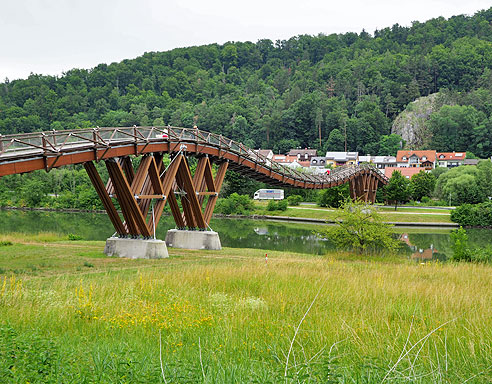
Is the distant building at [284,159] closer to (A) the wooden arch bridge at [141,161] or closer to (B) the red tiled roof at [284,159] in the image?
(B) the red tiled roof at [284,159]

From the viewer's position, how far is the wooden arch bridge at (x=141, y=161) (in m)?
18.9

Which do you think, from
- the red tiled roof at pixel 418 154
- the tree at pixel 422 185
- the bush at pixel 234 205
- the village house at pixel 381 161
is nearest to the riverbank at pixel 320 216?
the bush at pixel 234 205

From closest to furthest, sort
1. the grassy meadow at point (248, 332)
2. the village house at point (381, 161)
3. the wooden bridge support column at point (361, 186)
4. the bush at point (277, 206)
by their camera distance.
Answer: the grassy meadow at point (248, 332) < the wooden bridge support column at point (361, 186) < the bush at point (277, 206) < the village house at point (381, 161)

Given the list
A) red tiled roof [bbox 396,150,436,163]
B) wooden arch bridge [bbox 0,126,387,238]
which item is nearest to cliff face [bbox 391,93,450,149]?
red tiled roof [bbox 396,150,436,163]

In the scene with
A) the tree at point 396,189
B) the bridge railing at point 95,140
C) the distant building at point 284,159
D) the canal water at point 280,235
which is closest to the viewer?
the bridge railing at point 95,140

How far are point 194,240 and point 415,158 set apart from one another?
364 feet

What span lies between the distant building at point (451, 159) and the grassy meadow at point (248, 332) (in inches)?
4879

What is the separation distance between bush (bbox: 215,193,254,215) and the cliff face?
83547 mm

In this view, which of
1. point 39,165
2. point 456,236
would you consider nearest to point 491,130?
point 456,236

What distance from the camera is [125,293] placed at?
398 inches

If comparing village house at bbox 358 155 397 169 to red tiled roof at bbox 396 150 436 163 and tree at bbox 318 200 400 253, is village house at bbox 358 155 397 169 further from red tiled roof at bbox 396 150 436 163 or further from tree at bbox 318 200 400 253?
tree at bbox 318 200 400 253

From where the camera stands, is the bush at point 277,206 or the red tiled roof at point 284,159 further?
the red tiled roof at point 284,159

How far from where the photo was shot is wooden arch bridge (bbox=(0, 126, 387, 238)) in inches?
746

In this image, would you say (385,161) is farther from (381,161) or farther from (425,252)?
(425,252)
